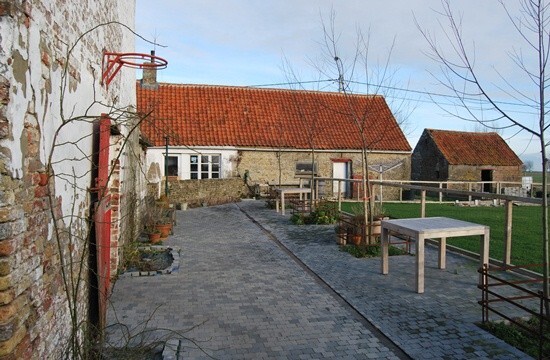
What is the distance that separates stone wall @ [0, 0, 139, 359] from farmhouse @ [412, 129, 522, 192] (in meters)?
26.4

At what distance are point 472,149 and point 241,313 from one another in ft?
89.5

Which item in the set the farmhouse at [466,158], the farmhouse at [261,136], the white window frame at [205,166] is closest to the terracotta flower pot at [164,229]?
the farmhouse at [261,136]

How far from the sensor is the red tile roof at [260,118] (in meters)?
19.8

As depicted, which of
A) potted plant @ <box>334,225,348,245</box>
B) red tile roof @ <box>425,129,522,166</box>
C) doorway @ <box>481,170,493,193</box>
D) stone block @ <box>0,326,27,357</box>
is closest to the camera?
stone block @ <box>0,326,27,357</box>

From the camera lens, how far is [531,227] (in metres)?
11.1

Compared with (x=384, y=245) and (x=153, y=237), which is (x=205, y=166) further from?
(x=384, y=245)

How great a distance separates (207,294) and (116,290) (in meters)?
1.30

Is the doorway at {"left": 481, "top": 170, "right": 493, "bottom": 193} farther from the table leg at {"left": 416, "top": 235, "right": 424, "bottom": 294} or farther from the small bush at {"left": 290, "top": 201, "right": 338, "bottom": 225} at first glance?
the table leg at {"left": 416, "top": 235, "right": 424, "bottom": 294}

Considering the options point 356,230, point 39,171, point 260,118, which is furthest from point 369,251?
point 260,118

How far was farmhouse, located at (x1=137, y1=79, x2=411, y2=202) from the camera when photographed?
19.2 meters

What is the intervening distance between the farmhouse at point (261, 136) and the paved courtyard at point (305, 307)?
1100 centimetres

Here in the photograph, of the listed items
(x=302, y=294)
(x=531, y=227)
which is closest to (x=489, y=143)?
(x=531, y=227)

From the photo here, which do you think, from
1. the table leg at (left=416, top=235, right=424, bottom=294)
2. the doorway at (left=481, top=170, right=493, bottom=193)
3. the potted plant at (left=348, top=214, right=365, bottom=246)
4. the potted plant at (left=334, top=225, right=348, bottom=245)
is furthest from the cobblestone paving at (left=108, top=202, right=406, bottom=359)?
the doorway at (left=481, top=170, right=493, bottom=193)

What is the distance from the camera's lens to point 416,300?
17.9ft
